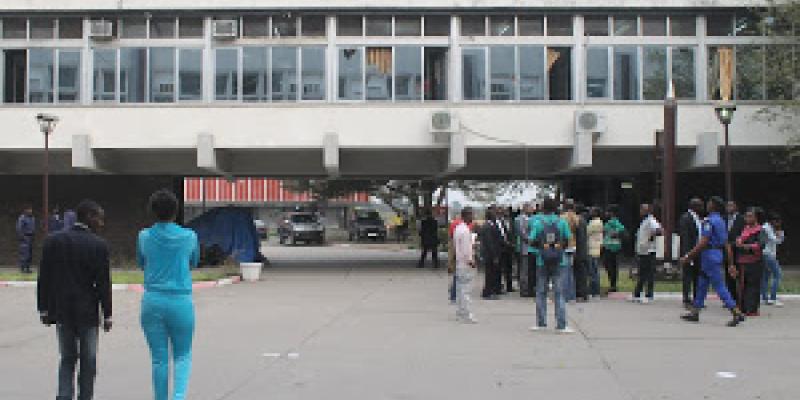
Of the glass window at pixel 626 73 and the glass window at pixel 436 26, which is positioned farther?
the glass window at pixel 436 26

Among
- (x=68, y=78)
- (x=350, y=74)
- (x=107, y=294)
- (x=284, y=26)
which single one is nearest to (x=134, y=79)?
(x=68, y=78)

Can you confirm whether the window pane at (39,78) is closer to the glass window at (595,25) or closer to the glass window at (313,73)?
the glass window at (313,73)

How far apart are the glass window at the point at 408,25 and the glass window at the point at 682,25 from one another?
25.1ft

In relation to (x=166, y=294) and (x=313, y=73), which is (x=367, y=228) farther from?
(x=166, y=294)

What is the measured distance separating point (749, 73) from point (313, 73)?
42.7ft

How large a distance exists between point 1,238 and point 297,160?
1085 centimetres

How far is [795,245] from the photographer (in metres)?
28.2

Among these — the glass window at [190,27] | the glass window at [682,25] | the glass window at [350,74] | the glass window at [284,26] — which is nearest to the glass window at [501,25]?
the glass window at [350,74]

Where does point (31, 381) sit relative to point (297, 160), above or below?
below

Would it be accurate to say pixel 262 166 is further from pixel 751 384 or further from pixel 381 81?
pixel 751 384

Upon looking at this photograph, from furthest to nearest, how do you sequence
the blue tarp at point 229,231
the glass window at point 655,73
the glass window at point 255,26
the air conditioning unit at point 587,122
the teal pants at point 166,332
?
the blue tarp at point 229,231 < the glass window at point 255,26 < the glass window at point 655,73 < the air conditioning unit at point 587,122 < the teal pants at point 166,332

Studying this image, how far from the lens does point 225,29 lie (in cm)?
2483

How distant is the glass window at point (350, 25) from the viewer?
25.1 m

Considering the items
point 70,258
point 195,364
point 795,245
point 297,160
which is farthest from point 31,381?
point 795,245
